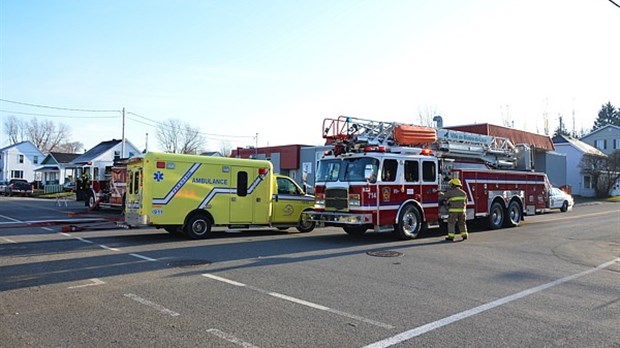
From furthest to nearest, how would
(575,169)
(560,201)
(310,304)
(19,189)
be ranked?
(575,169), (19,189), (560,201), (310,304)

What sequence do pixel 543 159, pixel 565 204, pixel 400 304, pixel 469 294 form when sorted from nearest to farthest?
pixel 400 304 → pixel 469 294 → pixel 565 204 → pixel 543 159

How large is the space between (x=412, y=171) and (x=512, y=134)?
26.6 meters

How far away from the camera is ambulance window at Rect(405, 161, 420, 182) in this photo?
13547 mm

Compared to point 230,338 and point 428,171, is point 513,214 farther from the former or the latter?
point 230,338

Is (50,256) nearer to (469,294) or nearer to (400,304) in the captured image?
(400,304)

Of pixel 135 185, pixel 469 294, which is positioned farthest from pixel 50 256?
pixel 469 294

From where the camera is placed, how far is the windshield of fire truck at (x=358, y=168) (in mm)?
12836

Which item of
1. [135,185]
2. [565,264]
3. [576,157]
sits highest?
[576,157]

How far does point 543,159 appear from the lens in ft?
139

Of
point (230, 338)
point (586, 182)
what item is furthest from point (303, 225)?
point (586, 182)

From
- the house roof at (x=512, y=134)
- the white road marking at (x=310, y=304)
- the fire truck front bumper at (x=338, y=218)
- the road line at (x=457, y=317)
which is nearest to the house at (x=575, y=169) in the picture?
the house roof at (x=512, y=134)

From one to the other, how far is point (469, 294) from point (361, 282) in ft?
5.46

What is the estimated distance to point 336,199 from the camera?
13.2 meters

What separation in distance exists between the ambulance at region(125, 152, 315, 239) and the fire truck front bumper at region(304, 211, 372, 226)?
1167mm
